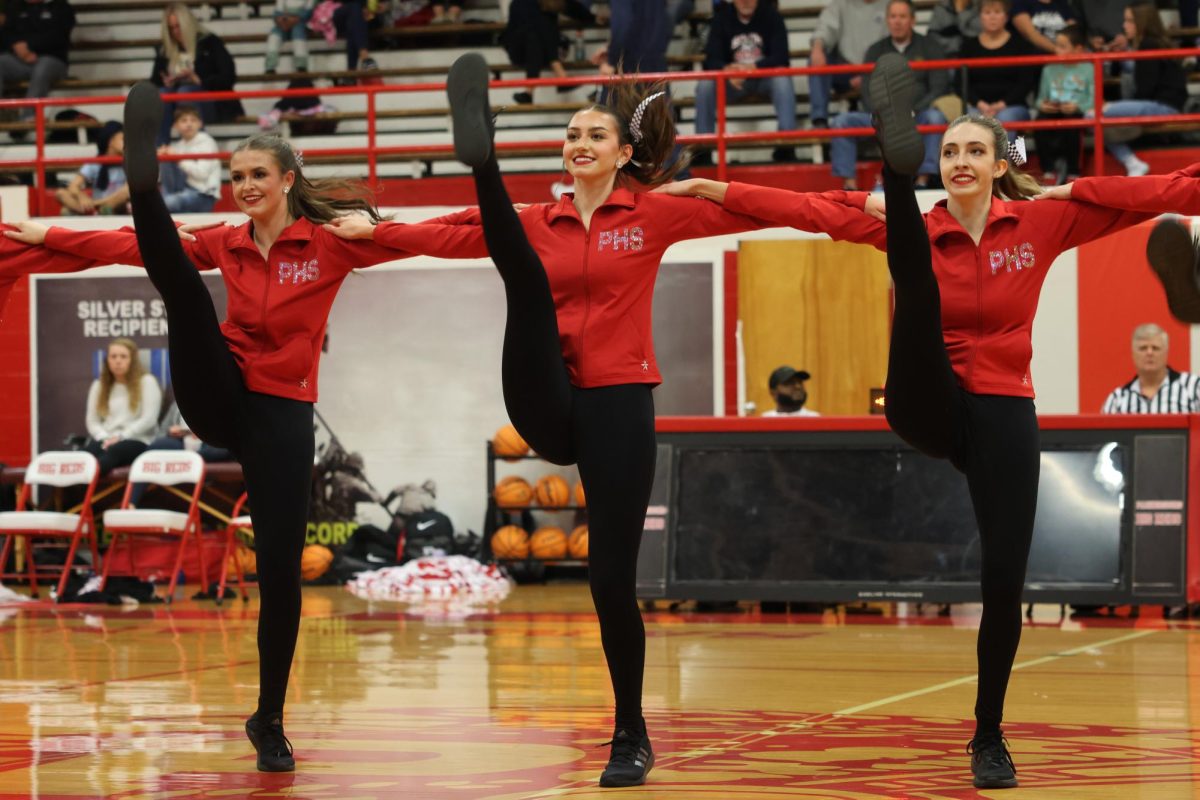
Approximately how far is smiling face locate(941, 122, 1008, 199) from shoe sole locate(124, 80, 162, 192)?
2.36m

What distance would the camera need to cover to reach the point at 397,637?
8930 mm

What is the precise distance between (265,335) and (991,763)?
256cm

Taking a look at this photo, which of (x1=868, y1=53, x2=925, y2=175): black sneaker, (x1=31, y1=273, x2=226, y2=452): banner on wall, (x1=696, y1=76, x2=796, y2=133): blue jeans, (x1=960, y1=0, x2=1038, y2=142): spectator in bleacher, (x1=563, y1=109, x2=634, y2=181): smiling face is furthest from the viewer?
(x1=696, y1=76, x2=796, y2=133): blue jeans

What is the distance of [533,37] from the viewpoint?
15.5 m

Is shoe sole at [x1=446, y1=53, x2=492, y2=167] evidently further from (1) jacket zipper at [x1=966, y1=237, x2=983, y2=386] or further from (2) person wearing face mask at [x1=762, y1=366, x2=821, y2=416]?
(2) person wearing face mask at [x1=762, y1=366, x2=821, y2=416]

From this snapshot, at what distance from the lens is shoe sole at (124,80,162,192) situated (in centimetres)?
474

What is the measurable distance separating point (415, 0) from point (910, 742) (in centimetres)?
1324

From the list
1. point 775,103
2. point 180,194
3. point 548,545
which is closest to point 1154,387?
point 548,545

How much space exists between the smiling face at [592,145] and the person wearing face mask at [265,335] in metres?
0.70

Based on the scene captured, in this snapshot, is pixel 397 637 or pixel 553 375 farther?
pixel 397 637

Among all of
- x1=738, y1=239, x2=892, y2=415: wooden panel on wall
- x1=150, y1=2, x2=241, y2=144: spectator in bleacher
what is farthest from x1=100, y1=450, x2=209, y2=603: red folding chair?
x1=150, y1=2, x2=241, y2=144: spectator in bleacher

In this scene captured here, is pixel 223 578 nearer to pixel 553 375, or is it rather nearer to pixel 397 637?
pixel 397 637

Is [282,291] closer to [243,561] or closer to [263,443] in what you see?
[263,443]

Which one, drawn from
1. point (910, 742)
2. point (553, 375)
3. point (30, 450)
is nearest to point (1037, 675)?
point (910, 742)
